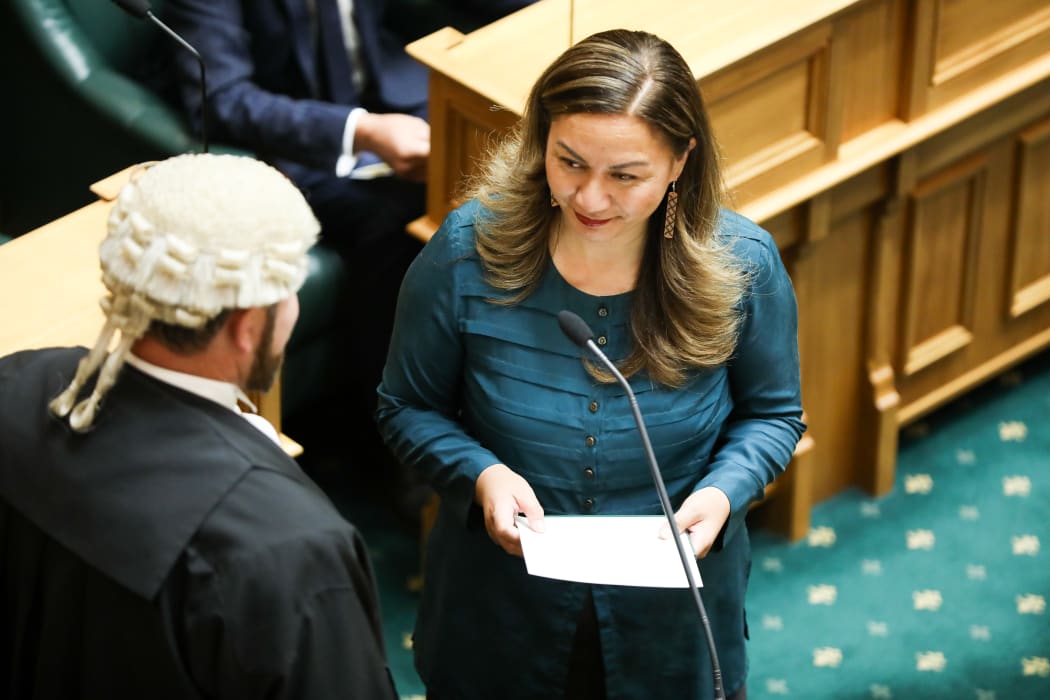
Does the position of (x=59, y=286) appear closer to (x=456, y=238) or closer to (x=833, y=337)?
(x=456, y=238)

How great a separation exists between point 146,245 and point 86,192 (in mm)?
2186

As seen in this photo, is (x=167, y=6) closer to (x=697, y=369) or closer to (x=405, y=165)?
(x=405, y=165)

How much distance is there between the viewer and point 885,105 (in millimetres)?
3117

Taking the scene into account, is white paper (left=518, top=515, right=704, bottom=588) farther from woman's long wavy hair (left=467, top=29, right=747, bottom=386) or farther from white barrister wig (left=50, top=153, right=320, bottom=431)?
white barrister wig (left=50, top=153, right=320, bottom=431)

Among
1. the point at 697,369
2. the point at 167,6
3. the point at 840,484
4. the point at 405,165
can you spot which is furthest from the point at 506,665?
the point at 167,6

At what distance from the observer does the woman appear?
198 cm

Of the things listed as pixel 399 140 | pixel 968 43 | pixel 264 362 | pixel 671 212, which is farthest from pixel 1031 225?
pixel 264 362

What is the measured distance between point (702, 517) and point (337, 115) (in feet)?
4.95

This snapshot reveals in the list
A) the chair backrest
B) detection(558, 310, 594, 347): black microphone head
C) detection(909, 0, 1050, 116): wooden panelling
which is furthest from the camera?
the chair backrest

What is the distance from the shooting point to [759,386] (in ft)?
7.00

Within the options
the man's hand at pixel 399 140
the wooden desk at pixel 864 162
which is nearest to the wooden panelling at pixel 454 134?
the wooden desk at pixel 864 162

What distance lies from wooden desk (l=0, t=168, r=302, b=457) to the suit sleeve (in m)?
0.56

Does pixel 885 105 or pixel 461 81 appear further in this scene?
pixel 885 105

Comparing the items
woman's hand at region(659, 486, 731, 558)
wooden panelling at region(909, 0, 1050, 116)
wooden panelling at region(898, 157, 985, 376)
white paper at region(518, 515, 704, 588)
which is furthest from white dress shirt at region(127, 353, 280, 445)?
wooden panelling at region(898, 157, 985, 376)
